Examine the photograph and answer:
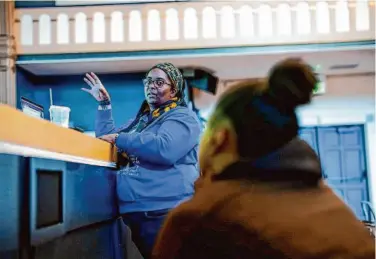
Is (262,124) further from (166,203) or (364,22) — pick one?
(364,22)

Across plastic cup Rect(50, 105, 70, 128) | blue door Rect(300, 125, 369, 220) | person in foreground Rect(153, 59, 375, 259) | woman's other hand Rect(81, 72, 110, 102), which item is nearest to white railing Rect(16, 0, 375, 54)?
woman's other hand Rect(81, 72, 110, 102)

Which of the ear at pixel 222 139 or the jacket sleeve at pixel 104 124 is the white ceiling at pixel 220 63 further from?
the ear at pixel 222 139

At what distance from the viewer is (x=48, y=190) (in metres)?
1.08

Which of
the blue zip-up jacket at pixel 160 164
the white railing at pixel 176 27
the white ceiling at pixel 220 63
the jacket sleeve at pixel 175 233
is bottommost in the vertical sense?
the jacket sleeve at pixel 175 233

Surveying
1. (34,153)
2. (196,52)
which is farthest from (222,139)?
(196,52)

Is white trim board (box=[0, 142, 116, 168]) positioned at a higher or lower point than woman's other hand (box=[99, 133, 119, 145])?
lower

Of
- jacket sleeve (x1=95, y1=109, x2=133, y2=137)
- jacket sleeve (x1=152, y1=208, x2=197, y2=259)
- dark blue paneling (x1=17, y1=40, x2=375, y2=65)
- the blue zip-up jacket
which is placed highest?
dark blue paneling (x1=17, y1=40, x2=375, y2=65)

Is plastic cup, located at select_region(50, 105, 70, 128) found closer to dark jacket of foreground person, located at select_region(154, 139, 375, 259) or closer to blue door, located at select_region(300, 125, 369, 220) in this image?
dark jacket of foreground person, located at select_region(154, 139, 375, 259)

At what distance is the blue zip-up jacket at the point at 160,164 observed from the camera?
1628mm

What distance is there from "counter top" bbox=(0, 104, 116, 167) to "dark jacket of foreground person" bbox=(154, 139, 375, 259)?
28 cm

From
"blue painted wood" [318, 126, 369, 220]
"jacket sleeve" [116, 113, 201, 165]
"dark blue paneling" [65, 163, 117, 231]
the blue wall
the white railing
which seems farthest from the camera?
"blue painted wood" [318, 126, 369, 220]

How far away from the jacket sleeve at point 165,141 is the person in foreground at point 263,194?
2.20 feet

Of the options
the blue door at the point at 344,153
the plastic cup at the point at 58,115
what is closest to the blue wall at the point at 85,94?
the plastic cup at the point at 58,115

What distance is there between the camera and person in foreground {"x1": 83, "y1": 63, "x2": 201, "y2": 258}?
163 cm
